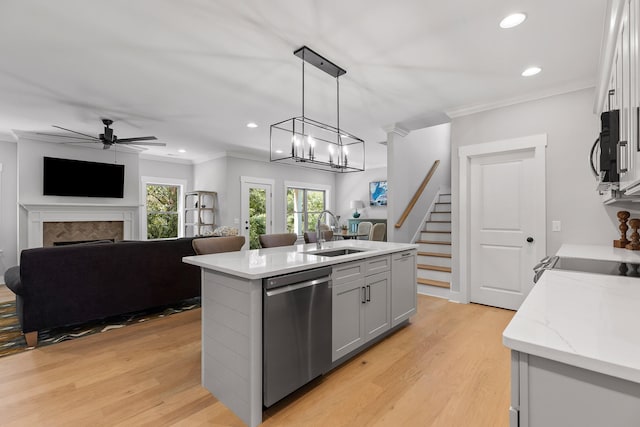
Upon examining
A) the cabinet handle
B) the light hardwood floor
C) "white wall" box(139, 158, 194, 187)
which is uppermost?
"white wall" box(139, 158, 194, 187)

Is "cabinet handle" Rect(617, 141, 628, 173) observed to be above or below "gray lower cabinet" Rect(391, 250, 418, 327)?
above

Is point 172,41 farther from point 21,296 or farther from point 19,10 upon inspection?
point 21,296

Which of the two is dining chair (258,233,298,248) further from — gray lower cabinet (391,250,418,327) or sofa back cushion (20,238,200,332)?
gray lower cabinet (391,250,418,327)

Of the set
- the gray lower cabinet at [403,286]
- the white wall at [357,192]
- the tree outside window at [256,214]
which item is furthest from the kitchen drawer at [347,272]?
the white wall at [357,192]

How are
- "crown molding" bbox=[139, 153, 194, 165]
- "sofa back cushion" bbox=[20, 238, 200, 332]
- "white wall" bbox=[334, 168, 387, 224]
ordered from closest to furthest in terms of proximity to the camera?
"sofa back cushion" bbox=[20, 238, 200, 332], "crown molding" bbox=[139, 153, 194, 165], "white wall" bbox=[334, 168, 387, 224]

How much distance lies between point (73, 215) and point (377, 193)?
7.05 meters

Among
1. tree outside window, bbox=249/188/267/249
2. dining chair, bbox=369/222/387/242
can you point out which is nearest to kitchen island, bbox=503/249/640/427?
dining chair, bbox=369/222/387/242

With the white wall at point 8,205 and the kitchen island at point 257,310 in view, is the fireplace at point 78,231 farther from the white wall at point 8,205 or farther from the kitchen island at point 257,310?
the kitchen island at point 257,310

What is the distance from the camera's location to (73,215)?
5672 millimetres

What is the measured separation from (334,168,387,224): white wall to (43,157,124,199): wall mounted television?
231 inches

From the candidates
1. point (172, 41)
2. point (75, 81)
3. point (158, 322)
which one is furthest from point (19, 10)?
point (158, 322)

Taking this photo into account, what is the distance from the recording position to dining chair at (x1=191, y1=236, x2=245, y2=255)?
9.80 feet

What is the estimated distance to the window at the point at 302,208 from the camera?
331 inches

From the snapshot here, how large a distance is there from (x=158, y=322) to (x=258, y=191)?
4.41 meters
